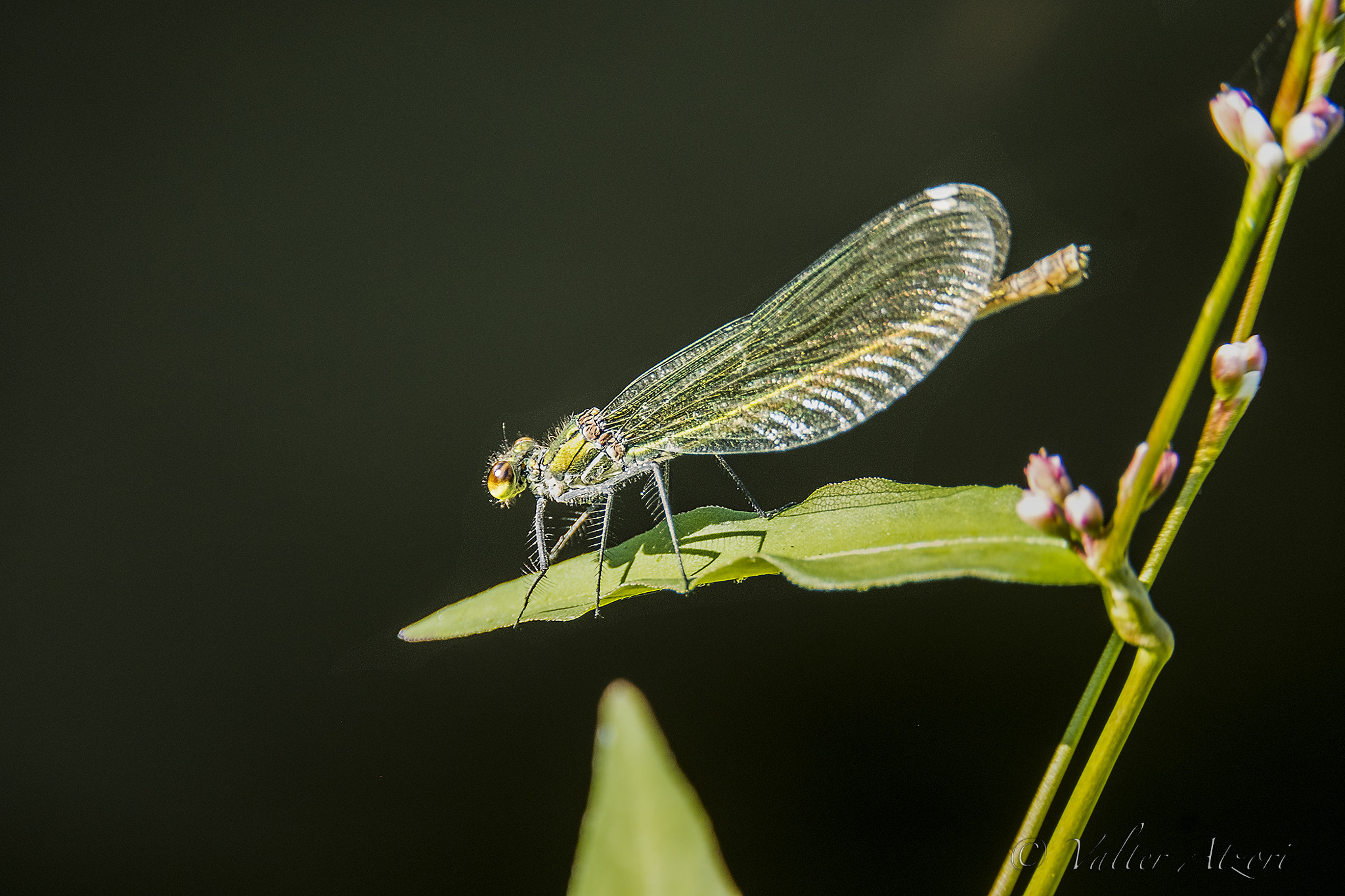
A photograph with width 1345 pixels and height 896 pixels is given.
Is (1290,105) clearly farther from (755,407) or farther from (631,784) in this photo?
(755,407)

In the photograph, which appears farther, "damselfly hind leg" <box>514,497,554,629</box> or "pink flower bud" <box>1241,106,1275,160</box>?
"damselfly hind leg" <box>514,497,554,629</box>

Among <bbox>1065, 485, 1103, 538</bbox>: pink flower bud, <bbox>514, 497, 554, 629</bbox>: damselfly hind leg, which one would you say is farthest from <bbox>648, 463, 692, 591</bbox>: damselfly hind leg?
<bbox>1065, 485, 1103, 538</bbox>: pink flower bud

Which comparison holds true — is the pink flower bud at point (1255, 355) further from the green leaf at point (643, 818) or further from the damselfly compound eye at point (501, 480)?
the damselfly compound eye at point (501, 480)

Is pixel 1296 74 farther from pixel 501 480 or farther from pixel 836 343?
pixel 501 480

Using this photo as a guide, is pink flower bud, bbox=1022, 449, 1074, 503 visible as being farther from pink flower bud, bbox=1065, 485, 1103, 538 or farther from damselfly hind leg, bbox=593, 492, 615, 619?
damselfly hind leg, bbox=593, 492, 615, 619

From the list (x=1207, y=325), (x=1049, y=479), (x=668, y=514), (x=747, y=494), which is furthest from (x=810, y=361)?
(x=1207, y=325)

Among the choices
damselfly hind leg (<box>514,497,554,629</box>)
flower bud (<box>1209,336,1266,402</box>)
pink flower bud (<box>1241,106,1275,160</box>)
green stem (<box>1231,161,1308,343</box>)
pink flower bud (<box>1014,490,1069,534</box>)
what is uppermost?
damselfly hind leg (<box>514,497,554,629</box>)

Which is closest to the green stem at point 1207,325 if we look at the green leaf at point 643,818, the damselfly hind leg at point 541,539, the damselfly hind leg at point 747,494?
the green leaf at point 643,818
